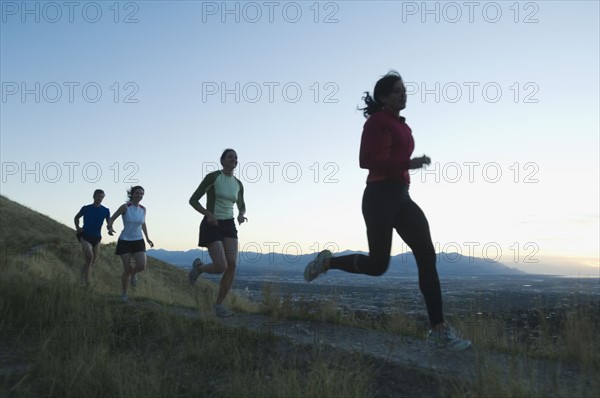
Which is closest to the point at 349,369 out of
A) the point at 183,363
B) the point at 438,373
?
the point at 438,373

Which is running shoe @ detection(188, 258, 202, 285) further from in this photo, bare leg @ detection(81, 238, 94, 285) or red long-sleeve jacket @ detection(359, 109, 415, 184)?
bare leg @ detection(81, 238, 94, 285)

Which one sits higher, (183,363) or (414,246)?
(414,246)

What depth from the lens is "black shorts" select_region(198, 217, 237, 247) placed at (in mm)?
6418

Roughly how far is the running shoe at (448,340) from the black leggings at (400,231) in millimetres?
102

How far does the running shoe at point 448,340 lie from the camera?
14.2 ft

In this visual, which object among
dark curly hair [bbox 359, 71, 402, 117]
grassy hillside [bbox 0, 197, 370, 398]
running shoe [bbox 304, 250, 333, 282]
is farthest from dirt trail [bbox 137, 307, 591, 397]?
dark curly hair [bbox 359, 71, 402, 117]

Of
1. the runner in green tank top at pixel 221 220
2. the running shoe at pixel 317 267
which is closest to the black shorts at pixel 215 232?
the runner in green tank top at pixel 221 220

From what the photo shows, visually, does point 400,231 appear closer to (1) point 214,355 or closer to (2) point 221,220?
(1) point 214,355

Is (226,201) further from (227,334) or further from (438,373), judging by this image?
(438,373)

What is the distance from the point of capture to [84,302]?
21.7 ft

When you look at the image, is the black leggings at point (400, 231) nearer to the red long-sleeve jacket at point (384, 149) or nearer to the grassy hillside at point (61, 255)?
the red long-sleeve jacket at point (384, 149)

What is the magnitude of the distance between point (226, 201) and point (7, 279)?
3.50 metres

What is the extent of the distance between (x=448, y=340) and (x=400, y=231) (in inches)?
39.6

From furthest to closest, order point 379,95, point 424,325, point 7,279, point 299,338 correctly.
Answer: point 7,279 → point 424,325 → point 299,338 → point 379,95
